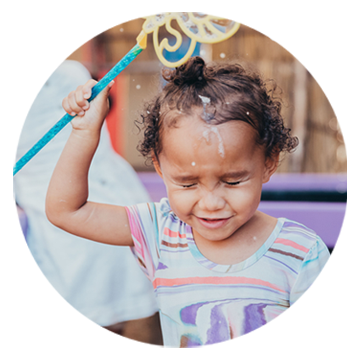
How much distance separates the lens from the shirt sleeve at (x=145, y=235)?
880mm

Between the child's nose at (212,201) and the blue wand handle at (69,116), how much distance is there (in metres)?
0.34

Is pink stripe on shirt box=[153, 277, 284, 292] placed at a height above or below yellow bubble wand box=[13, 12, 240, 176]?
below

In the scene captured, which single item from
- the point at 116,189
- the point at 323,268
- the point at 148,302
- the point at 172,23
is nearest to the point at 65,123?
the point at 116,189

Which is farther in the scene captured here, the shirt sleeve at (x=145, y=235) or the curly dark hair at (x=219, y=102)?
the shirt sleeve at (x=145, y=235)

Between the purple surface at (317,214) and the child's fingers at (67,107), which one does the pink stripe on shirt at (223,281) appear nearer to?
the purple surface at (317,214)

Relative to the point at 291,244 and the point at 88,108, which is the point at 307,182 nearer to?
the point at 291,244

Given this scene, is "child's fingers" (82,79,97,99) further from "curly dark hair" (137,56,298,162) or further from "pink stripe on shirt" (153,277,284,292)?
"pink stripe on shirt" (153,277,284,292)

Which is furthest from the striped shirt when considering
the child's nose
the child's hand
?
the child's hand

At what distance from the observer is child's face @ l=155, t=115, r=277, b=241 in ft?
2.51

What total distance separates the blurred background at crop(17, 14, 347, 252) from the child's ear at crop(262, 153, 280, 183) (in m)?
Answer: 0.02

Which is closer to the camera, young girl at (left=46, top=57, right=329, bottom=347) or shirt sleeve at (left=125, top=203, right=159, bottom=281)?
young girl at (left=46, top=57, right=329, bottom=347)

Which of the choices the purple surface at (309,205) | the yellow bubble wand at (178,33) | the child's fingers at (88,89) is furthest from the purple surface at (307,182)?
the child's fingers at (88,89)

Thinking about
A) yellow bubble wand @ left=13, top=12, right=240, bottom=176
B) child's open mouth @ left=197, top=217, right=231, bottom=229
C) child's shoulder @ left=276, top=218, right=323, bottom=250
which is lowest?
child's shoulder @ left=276, top=218, right=323, bottom=250

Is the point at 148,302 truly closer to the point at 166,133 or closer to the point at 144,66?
the point at 166,133
